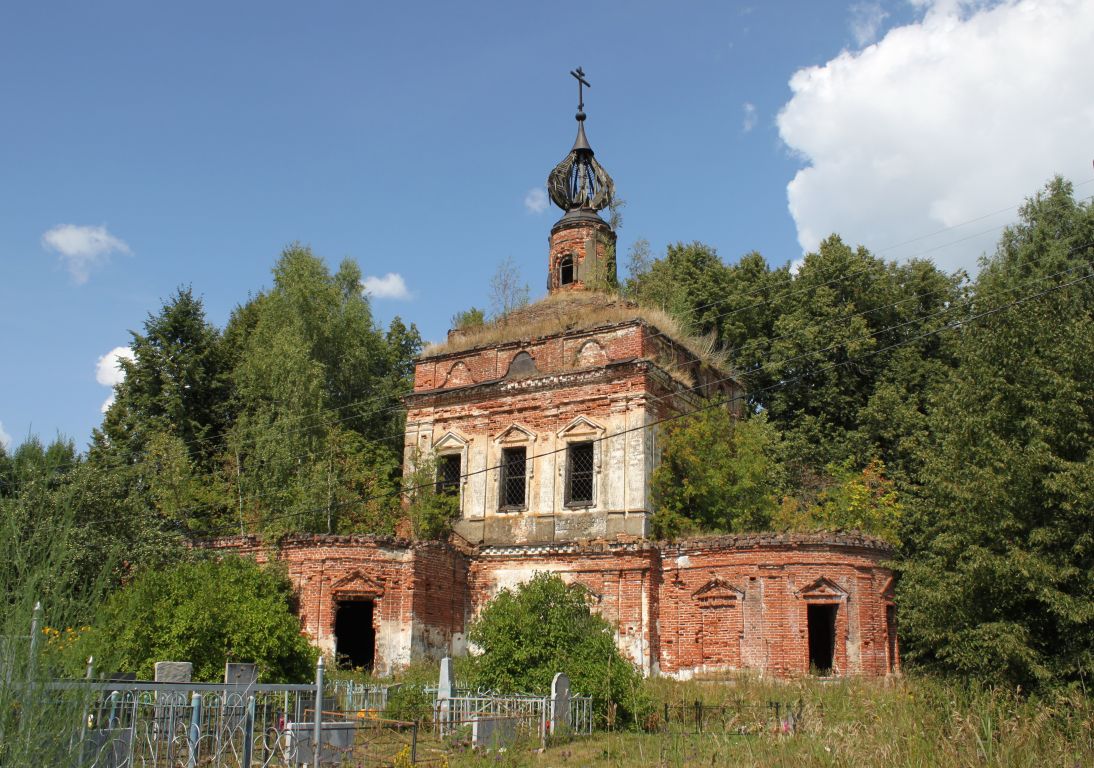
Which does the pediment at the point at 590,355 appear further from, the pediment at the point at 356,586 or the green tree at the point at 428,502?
the pediment at the point at 356,586

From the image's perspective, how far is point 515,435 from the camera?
25375 millimetres

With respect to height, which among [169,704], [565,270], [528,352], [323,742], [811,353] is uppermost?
[565,270]

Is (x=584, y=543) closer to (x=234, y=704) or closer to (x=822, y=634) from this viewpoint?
(x=822, y=634)

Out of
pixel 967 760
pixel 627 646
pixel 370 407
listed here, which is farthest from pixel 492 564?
pixel 967 760

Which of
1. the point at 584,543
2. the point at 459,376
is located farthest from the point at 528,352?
the point at 584,543

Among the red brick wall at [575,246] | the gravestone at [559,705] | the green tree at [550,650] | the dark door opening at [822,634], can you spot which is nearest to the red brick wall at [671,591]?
the dark door opening at [822,634]

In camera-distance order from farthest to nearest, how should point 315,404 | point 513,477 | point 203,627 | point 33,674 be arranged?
point 315,404 < point 513,477 < point 203,627 < point 33,674

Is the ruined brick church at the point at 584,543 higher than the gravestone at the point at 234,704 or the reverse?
higher

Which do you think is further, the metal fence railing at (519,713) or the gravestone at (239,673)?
the metal fence railing at (519,713)

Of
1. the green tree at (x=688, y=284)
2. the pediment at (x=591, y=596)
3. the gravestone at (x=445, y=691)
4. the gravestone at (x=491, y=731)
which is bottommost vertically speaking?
the gravestone at (x=491, y=731)

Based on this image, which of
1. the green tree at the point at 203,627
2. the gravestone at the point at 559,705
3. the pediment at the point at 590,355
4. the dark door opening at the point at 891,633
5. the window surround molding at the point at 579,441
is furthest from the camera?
the pediment at the point at 590,355

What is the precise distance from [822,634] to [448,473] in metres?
10.7

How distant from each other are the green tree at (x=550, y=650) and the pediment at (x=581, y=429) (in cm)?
744

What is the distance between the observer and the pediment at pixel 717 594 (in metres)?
20.8
